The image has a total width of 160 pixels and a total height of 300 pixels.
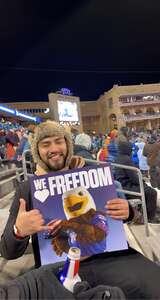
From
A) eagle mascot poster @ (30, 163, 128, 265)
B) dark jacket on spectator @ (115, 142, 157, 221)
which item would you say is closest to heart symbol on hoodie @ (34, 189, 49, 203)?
eagle mascot poster @ (30, 163, 128, 265)

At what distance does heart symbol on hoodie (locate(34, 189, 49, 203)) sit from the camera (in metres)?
1.76

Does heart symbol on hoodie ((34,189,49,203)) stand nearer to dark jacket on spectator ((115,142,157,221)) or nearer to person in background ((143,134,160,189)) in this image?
dark jacket on spectator ((115,142,157,221))

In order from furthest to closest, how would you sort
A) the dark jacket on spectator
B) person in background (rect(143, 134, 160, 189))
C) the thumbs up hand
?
person in background (rect(143, 134, 160, 189))
the dark jacket on spectator
the thumbs up hand

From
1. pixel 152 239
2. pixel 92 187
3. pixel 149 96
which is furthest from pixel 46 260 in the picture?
pixel 149 96

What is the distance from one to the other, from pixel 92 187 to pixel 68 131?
0.49 meters

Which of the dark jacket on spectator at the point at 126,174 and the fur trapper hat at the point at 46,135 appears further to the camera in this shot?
the dark jacket on spectator at the point at 126,174

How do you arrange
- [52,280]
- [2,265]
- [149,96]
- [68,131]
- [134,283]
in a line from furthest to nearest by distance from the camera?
[149,96] → [2,265] → [68,131] → [134,283] → [52,280]

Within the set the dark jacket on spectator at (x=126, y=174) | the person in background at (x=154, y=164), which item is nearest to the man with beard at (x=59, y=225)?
the dark jacket on spectator at (x=126, y=174)

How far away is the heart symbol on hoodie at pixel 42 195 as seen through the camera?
176 cm

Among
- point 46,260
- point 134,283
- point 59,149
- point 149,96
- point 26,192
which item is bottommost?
point 134,283

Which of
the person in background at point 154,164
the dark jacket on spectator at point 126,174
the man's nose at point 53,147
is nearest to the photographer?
the man's nose at point 53,147

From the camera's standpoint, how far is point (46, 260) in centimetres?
182

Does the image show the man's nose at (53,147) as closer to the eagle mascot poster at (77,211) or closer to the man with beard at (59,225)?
the man with beard at (59,225)

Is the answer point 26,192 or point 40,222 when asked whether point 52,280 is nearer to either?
point 40,222
